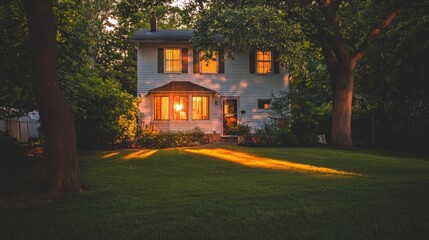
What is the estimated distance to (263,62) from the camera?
75.0 ft

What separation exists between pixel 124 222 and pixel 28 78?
22.8 ft

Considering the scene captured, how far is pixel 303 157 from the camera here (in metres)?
13.0

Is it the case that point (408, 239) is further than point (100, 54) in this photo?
No

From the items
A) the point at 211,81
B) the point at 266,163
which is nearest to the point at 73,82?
the point at 266,163

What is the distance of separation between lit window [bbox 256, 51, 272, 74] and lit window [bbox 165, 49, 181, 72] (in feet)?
16.4

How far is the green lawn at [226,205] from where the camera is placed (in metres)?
4.38

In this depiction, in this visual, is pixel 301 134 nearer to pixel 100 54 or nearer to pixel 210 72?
pixel 210 72

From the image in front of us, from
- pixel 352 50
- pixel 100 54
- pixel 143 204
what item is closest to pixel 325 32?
pixel 352 50

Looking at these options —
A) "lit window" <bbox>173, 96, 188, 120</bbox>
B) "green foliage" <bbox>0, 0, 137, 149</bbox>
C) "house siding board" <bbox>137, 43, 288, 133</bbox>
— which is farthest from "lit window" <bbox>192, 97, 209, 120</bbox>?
"green foliage" <bbox>0, 0, 137, 149</bbox>

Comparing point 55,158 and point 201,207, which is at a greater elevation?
point 55,158

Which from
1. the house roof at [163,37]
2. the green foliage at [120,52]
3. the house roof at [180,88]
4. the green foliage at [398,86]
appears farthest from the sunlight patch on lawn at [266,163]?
the green foliage at [120,52]

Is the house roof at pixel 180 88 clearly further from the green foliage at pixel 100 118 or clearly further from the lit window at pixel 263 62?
the green foliage at pixel 100 118

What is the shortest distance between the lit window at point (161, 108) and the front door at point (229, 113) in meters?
3.69

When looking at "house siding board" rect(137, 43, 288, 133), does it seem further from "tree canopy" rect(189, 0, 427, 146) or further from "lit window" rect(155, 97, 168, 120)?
"tree canopy" rect(189, 0, 427, 146)
